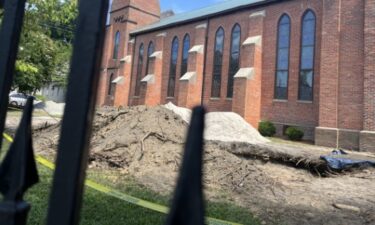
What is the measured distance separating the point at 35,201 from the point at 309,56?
18817 millimetres

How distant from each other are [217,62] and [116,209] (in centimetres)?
2159

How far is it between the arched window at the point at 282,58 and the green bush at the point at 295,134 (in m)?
2.81

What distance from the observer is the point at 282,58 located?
69.2 ft

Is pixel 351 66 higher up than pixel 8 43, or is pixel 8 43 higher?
pixel 351 66

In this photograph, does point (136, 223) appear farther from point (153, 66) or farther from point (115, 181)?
point (153, 66)

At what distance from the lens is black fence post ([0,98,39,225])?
3.63 ft

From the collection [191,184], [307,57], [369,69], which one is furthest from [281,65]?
[191,184]

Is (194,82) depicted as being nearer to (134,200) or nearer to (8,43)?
(134,200)

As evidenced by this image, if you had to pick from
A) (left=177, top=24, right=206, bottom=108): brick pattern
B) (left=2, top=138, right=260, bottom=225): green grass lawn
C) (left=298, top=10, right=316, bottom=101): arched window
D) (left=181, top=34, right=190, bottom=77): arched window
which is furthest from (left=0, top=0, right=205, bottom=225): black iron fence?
(left=181, top=34, right=190, bottom=77): arched window

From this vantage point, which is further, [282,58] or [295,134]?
[282,58]

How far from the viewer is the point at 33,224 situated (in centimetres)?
362

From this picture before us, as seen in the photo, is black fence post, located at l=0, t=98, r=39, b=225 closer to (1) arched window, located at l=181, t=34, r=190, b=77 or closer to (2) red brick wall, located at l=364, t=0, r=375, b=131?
(2) red brick wall, located at l=364, t=0, r=375, b=131

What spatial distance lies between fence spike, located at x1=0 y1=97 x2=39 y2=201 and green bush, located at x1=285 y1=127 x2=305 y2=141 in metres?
18.5

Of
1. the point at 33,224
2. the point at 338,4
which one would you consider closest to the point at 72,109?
the point at 33,224
